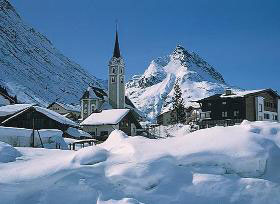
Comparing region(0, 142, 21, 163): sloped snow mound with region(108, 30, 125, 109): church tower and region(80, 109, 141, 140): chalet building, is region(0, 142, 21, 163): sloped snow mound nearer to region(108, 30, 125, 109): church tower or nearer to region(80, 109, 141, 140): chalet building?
region(80, 109, 141, 140): chalet building

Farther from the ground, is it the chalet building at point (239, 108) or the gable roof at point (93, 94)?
Answer: the gable roof at point (93, 94)

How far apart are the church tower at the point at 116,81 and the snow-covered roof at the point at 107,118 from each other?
39.4 m

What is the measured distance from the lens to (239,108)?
61594mm

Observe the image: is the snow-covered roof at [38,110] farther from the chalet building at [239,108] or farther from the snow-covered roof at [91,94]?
the snow-covered roof at [91,94]

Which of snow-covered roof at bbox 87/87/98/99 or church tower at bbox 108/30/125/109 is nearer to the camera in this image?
snow-covered roof at bbox 87/87/98/99

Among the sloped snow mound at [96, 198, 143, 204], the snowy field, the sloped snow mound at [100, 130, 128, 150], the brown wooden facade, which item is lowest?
the sloped snow mound at [96, 198, 143, 204]

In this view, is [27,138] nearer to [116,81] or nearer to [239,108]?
[239,108]

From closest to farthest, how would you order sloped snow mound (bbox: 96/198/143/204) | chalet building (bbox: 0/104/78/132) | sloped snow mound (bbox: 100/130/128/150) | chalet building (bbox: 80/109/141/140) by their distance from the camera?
sloped snow mound (bbox: 96/198/143/204)
sloped snow mound (bbox: 100/130/128/150)
chalet building (bbox: 0/104/78/132)
chalet building (bbox: 80/109/141/140)

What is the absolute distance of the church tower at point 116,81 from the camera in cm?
10112

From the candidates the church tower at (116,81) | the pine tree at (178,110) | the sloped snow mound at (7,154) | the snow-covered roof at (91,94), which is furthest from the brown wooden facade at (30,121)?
the church tower at (116,81)

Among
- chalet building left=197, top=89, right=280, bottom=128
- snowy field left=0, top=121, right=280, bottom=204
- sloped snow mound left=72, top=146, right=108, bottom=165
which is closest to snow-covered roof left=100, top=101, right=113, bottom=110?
chalet building left=197, top=89, right=280, bottom=128

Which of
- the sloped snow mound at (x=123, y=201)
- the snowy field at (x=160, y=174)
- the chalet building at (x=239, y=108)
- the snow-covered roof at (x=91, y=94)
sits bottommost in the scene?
the sloped snow mound at (x=123, y=201)

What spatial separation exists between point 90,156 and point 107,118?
47400mm

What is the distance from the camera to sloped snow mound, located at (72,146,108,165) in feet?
35.0
